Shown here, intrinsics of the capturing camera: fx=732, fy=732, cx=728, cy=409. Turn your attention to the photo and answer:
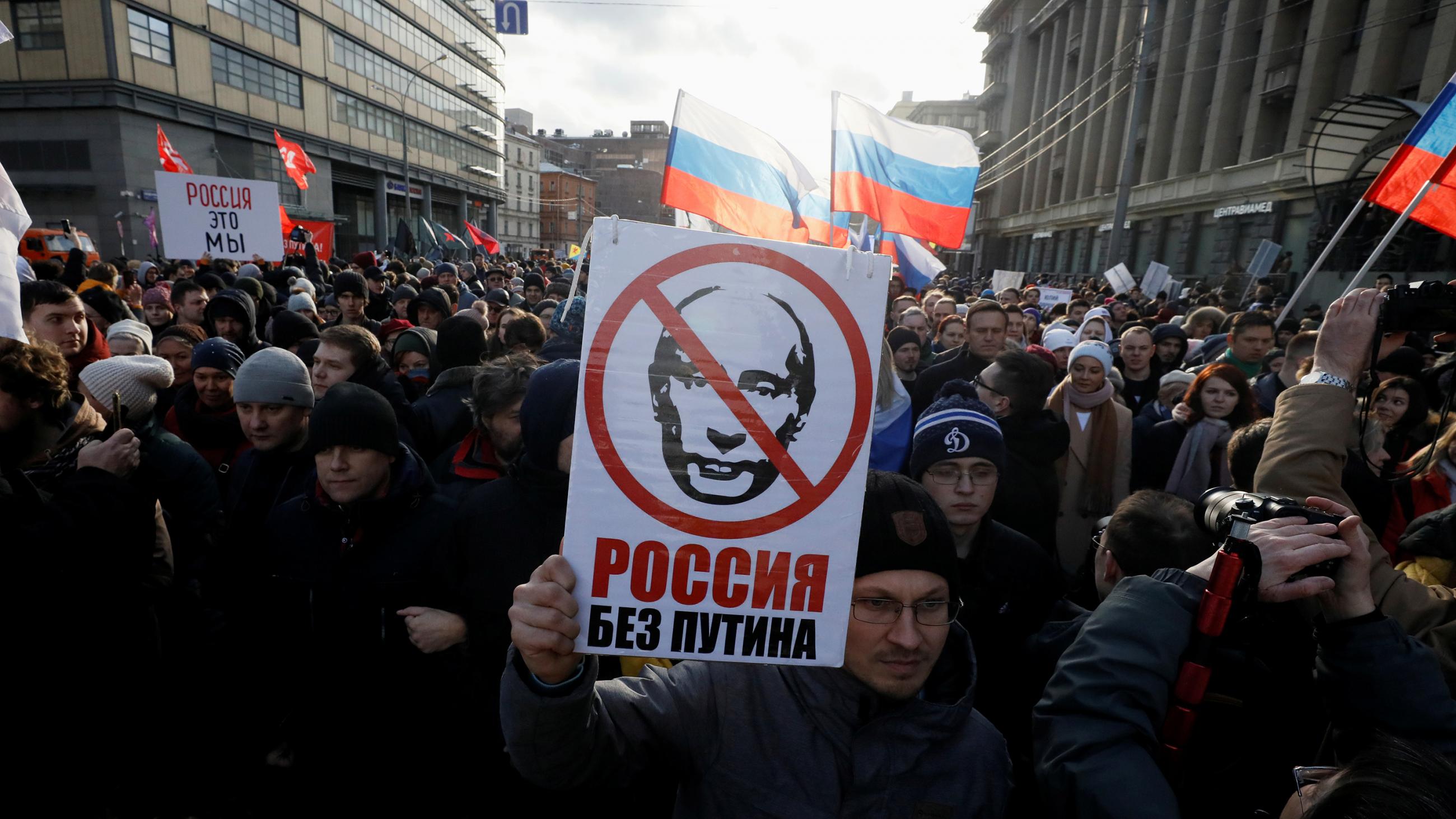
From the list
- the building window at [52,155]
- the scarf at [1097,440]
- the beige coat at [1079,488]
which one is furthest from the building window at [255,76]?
the beige coat at [1079,488]

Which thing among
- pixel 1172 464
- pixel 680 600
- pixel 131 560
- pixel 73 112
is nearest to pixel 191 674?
pixel 131 560

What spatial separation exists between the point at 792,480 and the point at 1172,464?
366 centimetres

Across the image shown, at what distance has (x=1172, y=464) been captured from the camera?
13.3 ft

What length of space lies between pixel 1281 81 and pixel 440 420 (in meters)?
25.8

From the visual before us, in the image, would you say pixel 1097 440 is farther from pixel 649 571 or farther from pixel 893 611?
pixel 649 571

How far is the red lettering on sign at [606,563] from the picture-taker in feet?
3.99

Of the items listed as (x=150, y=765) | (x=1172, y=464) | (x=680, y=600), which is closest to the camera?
(x=680, y=600)

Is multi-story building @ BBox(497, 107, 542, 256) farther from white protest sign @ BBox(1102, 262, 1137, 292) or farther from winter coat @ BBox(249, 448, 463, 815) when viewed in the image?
winter coat @ BBox(249, 448, 463, 815)

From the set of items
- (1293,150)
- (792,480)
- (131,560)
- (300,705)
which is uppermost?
(1293,150)

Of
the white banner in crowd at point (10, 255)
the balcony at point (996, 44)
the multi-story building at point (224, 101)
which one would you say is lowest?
the white banner in crowd at point (10, 255)

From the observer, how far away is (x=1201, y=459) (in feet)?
12.6

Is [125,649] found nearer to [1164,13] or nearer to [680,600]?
[680,600]

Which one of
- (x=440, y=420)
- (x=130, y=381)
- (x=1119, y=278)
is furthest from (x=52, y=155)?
(x=1119, y=278)

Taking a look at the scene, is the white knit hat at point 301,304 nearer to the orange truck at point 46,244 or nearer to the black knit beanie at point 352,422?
the black knit beanie at point 352,422
